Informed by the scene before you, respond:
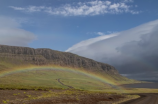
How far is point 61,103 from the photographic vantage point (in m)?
28.3

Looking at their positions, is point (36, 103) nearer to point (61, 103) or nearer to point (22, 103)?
point (22, 103)

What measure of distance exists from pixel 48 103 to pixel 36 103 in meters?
2.01

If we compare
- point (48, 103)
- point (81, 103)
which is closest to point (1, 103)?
point (48, 103)

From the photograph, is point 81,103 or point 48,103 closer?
point 48,103

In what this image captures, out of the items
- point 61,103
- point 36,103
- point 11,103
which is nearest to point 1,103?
point 11,103

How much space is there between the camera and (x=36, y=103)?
26.6m

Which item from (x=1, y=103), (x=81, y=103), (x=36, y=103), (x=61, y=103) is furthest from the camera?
(x=81, y=103)

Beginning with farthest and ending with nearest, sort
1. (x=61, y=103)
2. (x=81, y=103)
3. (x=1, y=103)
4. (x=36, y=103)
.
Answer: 1. (x=81, y=103)
2. (x=61, y=103)
3. (x=36, y=103)
4. (x=1, y=103)

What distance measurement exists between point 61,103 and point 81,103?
4.05 metres

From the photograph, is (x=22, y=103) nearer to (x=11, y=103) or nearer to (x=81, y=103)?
(x=11, y=103)

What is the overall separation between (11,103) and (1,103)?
1.39 m

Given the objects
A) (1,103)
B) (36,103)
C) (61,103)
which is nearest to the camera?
(1,103)

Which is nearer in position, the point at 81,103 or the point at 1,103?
the point at 1,103

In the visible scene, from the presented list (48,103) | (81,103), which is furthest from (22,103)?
(81,103)
